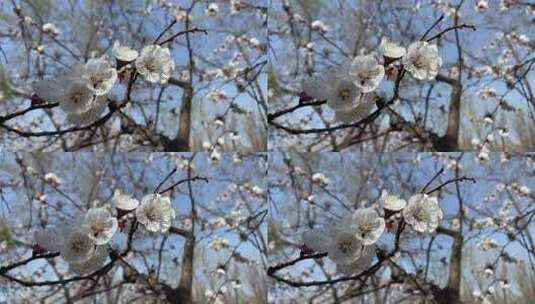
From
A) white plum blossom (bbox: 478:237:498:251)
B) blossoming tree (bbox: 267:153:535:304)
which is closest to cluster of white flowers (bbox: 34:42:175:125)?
blossoming tree (bbox: 267:153:535:304)

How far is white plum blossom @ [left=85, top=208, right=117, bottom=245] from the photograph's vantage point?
3.08 metres

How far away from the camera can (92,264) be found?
10.4ft

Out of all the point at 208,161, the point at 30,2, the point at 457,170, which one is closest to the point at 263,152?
the point at 208,161

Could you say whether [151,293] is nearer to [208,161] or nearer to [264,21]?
[208,161]

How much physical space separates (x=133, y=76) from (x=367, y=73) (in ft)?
2.56

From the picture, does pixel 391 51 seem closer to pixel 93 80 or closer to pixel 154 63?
pixel 154 63

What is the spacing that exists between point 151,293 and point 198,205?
13.2 inches

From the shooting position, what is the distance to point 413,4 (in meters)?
3.27

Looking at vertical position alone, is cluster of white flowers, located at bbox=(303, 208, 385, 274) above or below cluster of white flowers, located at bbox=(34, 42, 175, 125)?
below

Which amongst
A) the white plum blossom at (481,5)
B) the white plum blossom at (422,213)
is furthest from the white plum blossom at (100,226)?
the white plum blossom at (481,5)

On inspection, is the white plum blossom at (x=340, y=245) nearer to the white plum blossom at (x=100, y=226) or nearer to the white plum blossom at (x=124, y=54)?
Answer: the white plum blossom at (x=100, y=226)

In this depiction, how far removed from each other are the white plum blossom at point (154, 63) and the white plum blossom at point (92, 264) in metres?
0.59

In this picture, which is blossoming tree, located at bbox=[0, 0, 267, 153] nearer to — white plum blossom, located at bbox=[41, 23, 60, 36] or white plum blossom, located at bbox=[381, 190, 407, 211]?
white plum blossom, located at bbox=[41, 23, 60, 36]

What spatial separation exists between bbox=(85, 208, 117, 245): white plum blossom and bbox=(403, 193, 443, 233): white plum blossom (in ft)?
3.18
